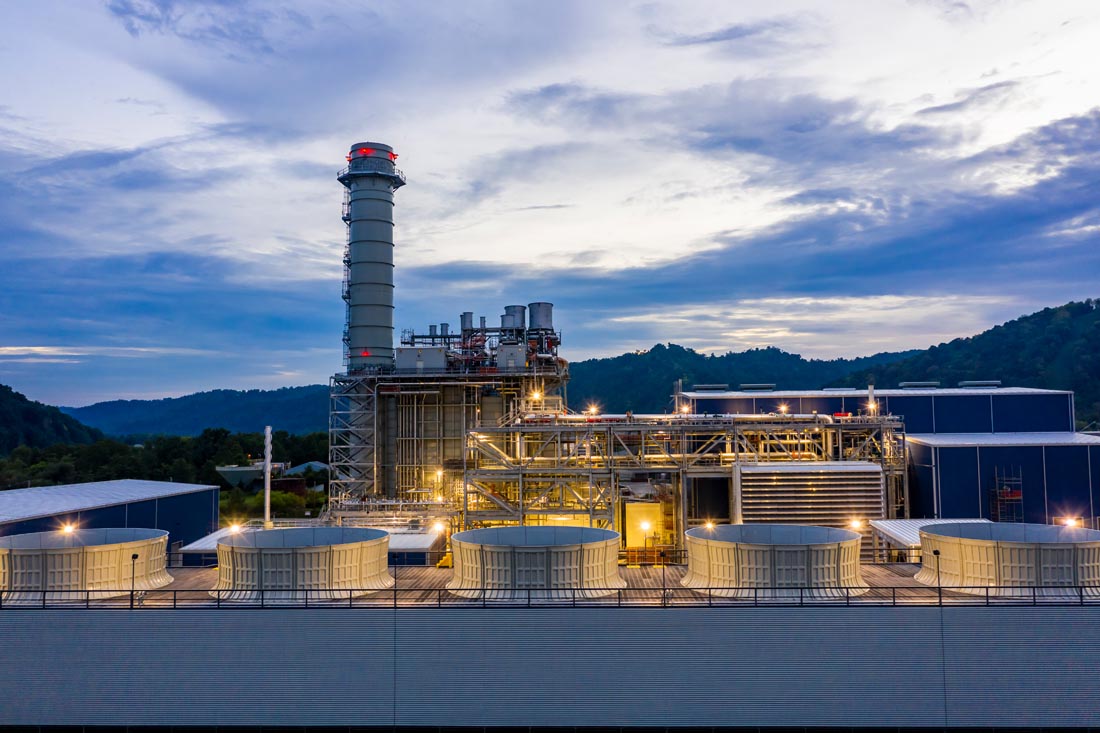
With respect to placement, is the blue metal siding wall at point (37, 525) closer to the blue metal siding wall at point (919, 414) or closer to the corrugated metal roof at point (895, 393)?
the corrugated metal roof at point (895, 393)

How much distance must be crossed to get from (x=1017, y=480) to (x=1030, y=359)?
112839 millimetres

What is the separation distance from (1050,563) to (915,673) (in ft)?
19.4

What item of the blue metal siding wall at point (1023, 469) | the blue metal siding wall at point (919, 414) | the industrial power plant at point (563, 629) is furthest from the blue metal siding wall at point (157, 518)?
the blue metal siding wall at point (919, 414)

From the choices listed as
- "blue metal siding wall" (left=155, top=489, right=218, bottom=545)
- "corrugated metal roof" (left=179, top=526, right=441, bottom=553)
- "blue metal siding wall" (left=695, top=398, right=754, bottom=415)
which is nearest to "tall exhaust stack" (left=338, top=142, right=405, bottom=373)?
"blue metal siding wall" (left=155, top=489, right=218, bottom=545)

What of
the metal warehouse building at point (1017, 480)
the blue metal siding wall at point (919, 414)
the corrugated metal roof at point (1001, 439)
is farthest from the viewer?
the blue metal siding wall at point (919, 414)

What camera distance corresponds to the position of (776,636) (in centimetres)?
2228

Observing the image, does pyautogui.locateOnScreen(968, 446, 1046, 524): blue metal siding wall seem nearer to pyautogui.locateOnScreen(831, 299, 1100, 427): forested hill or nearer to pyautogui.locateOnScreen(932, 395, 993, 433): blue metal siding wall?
pyautogui.locateOnScreen(932, 395, 993, 433): blue metal siding wall

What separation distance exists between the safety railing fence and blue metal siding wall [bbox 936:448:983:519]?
59.9ft

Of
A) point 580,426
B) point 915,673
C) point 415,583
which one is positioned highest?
point 580,426

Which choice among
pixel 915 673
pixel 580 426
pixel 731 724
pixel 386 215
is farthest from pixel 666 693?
pixel 386 215

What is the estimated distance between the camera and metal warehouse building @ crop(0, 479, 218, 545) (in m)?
36.0

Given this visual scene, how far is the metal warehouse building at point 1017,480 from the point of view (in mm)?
40719

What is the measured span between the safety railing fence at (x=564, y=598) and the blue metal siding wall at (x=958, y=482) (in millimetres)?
18244

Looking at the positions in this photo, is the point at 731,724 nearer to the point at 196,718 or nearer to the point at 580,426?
the point at 196,718
